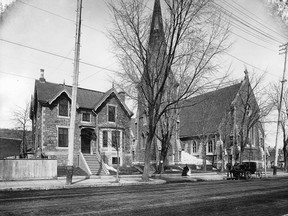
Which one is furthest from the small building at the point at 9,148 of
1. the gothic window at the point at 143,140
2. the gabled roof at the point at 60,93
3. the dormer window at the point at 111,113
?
the gothic window at the point at 143,140

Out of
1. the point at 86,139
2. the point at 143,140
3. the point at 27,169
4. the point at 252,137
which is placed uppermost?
the point at 252,137

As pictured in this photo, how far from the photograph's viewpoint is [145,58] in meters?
23.8

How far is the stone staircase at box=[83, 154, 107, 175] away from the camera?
28686 mm

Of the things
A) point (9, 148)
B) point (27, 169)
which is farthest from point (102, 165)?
point (9, 148)

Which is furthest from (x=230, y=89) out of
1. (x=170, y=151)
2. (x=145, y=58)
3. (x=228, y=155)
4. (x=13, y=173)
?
(x=13, y=173)

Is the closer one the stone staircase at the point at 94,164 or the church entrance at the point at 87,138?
the stone staircase at the point at 94,164

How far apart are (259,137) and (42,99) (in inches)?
1436

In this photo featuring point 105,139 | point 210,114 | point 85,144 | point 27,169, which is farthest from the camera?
point 210,114

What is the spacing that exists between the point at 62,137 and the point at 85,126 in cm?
272

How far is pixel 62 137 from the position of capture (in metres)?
31.8

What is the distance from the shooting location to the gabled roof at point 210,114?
4892cm

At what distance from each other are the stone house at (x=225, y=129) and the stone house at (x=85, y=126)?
14437 millimetres

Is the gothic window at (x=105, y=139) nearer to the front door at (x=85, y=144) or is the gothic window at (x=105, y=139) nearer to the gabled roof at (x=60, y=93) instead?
the front door at (x=85, y=144)

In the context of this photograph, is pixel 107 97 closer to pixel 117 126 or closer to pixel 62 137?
pixel 117 126
